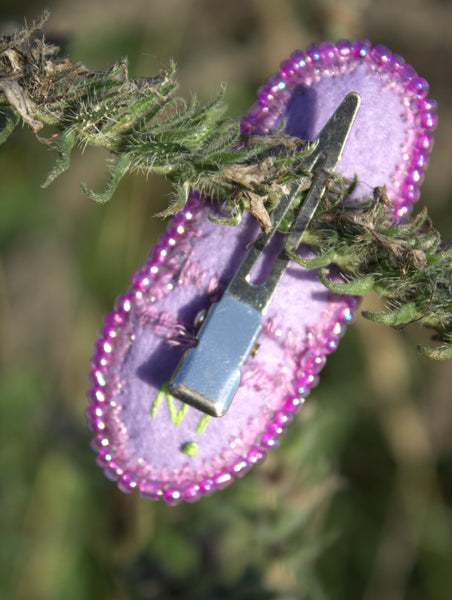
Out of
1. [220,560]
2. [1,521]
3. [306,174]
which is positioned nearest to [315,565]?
[220,560]

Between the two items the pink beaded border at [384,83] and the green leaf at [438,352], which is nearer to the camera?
the green leaf at [438,352]

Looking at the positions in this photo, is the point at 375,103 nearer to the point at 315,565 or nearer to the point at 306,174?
the point at 306,174

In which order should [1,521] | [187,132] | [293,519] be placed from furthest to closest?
[1,521]
[293,519]
[187,132]

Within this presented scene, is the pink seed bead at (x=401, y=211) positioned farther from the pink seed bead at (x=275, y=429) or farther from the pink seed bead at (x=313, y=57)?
the pink seed bead at (x=275, y=429)

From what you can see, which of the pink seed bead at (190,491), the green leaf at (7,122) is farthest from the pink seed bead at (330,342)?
the green leaf at (7,122)

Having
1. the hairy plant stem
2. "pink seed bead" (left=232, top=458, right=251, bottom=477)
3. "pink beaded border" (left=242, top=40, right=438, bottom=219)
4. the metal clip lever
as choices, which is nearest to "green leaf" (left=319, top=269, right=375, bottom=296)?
the hairy plant stem

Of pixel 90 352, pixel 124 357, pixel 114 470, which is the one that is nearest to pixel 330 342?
pixel 124 357

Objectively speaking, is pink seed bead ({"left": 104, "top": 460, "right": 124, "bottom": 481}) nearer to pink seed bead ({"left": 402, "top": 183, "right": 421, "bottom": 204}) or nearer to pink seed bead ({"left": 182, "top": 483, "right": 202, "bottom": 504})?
pink seed bead ({"left": 182, "top": 483, "right": 202, "bottom": 504})

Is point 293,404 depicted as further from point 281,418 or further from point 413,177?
point 413,177
